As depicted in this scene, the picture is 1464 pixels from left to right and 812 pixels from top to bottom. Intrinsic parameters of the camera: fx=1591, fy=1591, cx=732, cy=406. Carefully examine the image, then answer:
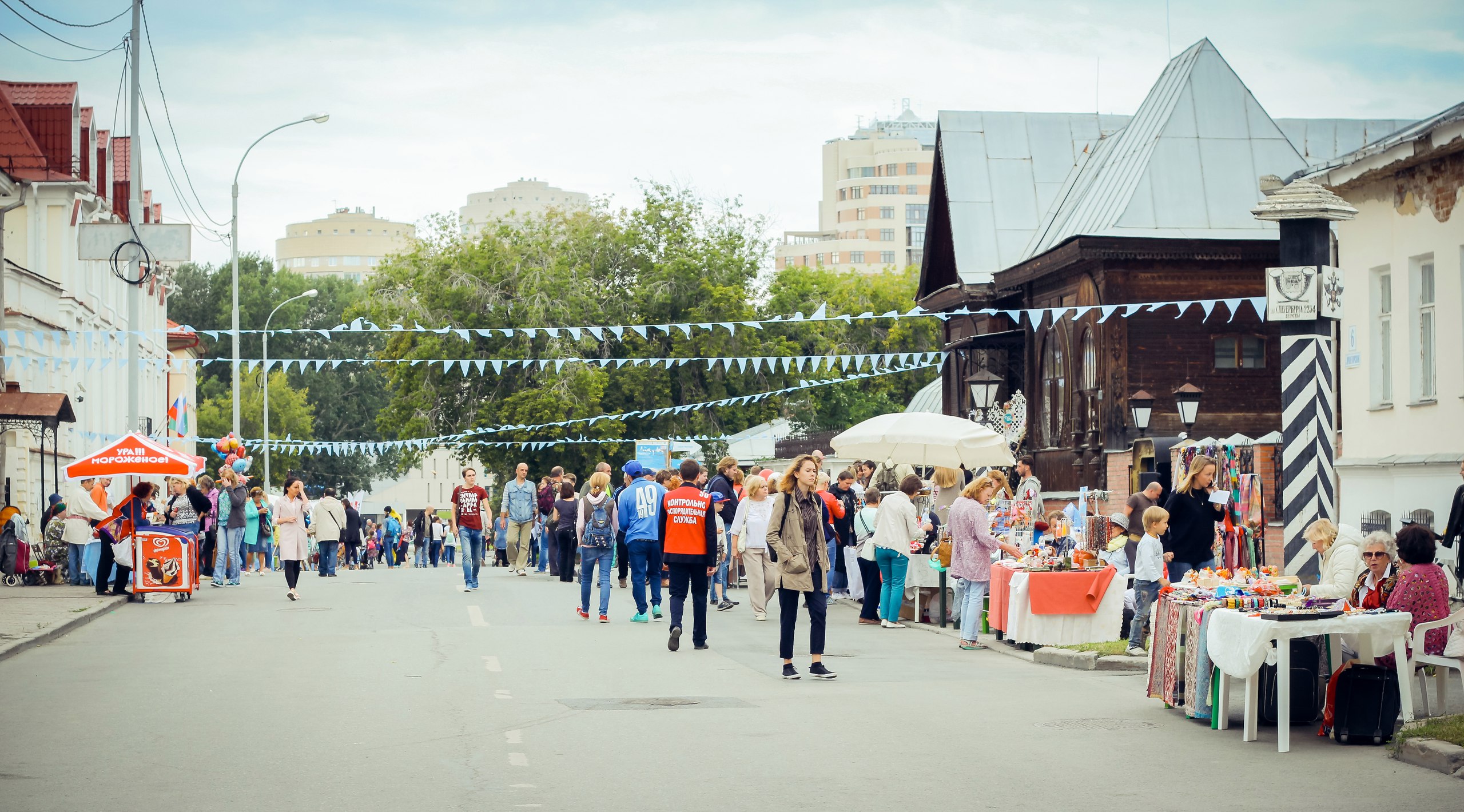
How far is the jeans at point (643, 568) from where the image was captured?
1780 centimetres

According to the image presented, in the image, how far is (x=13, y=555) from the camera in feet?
85.0

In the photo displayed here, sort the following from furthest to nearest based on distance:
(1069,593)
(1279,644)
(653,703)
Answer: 1. (1069,593)
2. (653,703)
3. (1279,644)

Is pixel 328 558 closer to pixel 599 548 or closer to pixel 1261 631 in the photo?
pixel 599 548

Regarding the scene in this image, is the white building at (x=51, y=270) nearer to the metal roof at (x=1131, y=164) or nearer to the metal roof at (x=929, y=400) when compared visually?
the metal roof at (x=1131, y=164)

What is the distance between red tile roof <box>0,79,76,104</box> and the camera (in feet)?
121

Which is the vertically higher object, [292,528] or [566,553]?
[292,528]

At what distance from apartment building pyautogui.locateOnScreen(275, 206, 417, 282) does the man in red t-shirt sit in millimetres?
164282

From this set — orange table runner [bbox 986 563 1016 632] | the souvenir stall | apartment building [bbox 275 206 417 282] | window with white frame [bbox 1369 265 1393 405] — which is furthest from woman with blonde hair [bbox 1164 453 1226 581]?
apartment building [bbox 275 206 417 282]

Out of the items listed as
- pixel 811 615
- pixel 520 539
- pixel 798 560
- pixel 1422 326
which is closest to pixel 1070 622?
pixel 811 615

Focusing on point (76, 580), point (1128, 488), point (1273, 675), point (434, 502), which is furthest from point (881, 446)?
point (434, 502)

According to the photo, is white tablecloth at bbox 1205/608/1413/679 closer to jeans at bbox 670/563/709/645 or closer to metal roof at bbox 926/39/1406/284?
jeans at bbox 670/563/709/645

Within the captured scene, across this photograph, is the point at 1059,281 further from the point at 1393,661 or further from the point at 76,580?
the point at 1393,661

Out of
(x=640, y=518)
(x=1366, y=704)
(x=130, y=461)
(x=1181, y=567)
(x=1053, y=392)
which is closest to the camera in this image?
(x=1366, y=704)

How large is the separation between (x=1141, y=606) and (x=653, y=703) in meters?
5.00
